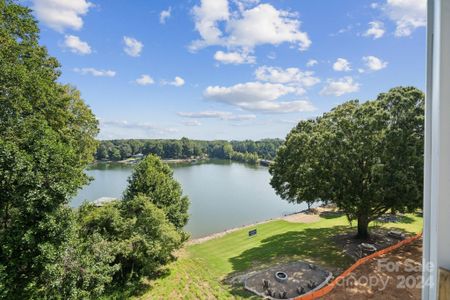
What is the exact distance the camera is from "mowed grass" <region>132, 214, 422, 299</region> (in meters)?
7.93

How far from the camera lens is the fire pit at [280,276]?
7.51 metres

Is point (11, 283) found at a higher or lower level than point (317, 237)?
higher

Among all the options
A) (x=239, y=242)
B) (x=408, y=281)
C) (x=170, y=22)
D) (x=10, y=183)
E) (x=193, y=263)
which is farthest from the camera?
(x=239, y=242)

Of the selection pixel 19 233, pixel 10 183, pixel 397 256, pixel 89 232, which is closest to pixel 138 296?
pixel 89 232

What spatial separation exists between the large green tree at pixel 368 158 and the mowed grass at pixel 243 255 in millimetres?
1914

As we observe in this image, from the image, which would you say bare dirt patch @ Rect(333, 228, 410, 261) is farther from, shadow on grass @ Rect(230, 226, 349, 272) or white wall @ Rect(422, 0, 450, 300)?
white wall @ Rect(422, 0, 450, 300)

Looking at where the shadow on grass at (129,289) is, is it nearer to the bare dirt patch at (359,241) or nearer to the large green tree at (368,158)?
the large green tree at (368,158)

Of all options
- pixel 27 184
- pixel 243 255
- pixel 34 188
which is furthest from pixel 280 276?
pixel 27 184

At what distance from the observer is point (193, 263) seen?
428 inches

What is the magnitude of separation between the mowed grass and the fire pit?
3.43ft

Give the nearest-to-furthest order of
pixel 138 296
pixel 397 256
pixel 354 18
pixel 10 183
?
pixel 354 18, pixel 10 183, pixel 397 256, pixel 138 296

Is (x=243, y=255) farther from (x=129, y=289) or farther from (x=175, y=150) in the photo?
(x=175, y=150)

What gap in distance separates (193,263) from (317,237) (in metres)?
5.44

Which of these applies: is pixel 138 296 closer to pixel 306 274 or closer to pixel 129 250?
pixel 129 250
